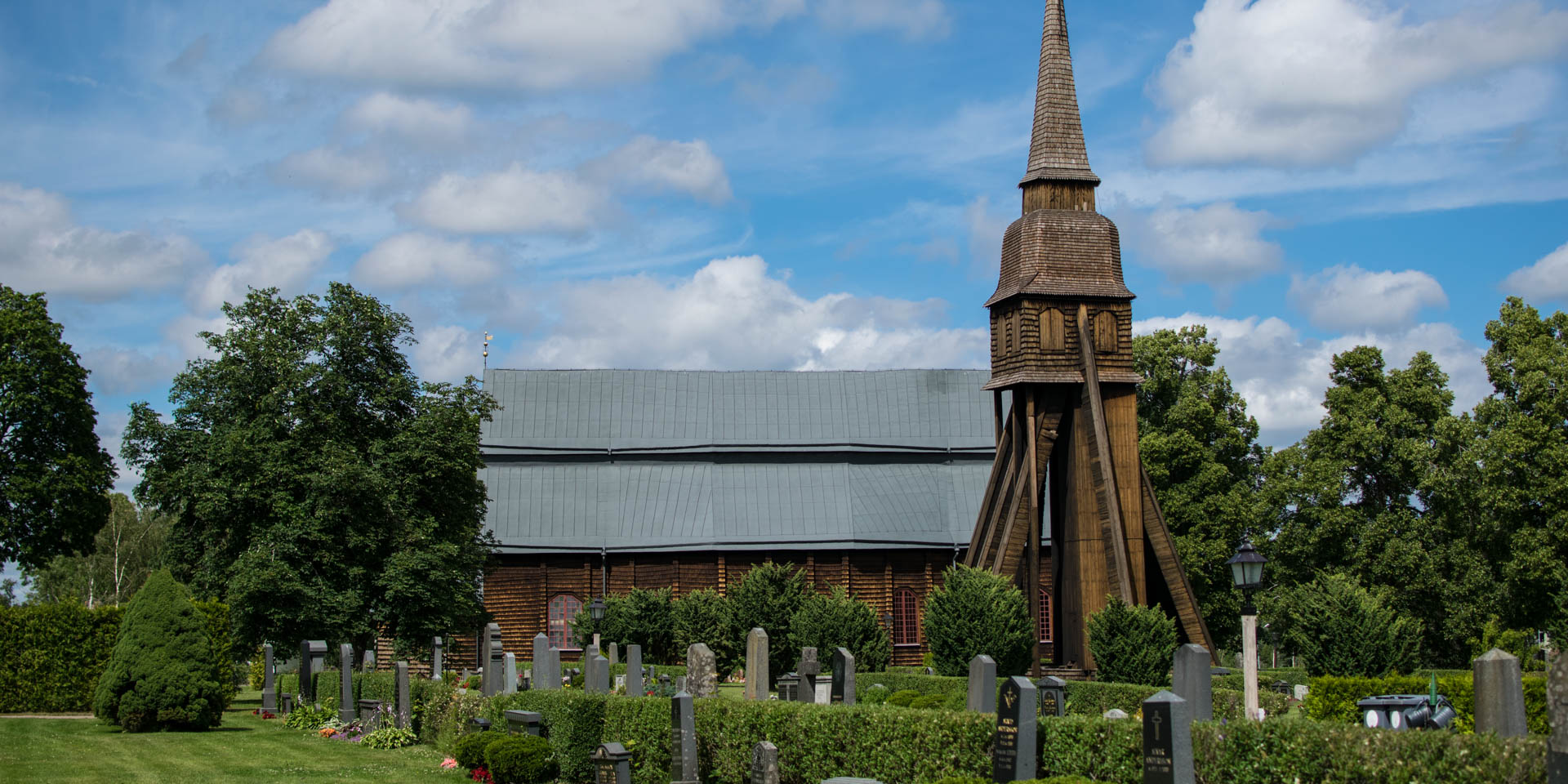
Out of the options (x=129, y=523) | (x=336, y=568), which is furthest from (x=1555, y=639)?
(x=129, y=523)

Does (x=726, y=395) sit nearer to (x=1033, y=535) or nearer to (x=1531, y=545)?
(x=1033, y=535)

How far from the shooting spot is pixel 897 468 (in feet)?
163

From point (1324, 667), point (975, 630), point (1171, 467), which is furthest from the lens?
point (1171, 467)

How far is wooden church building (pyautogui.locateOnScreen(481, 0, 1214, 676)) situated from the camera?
30812mm

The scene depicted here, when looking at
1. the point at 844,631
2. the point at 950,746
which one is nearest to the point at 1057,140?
the point at 844,631

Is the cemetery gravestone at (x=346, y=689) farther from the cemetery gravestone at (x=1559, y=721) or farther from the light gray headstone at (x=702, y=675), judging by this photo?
the cemetery gravestone at (x=1559, y=721)

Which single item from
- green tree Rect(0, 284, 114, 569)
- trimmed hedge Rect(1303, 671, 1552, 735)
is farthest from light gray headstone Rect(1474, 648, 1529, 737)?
green tree Rect(0, 284, 114, 569)

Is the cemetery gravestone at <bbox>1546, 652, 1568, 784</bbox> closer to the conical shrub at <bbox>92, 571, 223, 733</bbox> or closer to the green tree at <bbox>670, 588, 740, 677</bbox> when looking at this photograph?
the conical shrub at <bbox>92, 571, 223, 733</bbox>

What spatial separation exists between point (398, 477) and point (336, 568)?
267 centimetres

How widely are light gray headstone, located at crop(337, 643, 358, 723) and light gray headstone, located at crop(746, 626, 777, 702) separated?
9.56 m

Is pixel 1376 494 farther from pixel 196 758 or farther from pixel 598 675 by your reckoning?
pixel 196 758

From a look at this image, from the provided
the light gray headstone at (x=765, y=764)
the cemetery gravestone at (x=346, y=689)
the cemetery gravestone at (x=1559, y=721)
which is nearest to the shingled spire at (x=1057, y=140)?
the cemetery gravestone at (x=346, y=689)

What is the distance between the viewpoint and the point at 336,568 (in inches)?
1266

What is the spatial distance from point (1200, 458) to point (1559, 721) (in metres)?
Answer: 39.8
